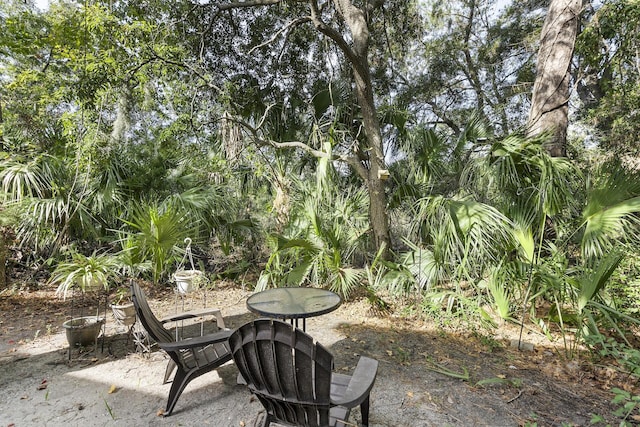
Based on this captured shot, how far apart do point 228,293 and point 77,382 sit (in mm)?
2937

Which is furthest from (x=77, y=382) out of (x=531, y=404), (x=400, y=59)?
(x=400, y=59)

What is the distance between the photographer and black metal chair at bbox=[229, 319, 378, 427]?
5.09 feet

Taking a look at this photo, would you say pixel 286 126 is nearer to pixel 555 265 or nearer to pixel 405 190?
pixel 405 190

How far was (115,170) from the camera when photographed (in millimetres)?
5336

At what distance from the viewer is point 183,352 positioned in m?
2.55

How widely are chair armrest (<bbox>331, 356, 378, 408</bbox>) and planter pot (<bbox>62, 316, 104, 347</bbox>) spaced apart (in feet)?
9.27

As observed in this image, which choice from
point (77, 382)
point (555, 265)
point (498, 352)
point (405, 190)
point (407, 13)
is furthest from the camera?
point (407, 13)

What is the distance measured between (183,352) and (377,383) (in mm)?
1595

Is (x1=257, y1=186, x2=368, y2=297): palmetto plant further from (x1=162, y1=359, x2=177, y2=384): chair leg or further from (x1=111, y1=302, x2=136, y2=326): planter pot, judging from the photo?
(x1=162, y1=359, x2=177, y2=384): chair leg

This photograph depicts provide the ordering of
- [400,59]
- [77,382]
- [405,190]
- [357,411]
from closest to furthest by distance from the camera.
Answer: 1. [357,411]
2. [77,382]
3. [405,190]
4. [400,59]

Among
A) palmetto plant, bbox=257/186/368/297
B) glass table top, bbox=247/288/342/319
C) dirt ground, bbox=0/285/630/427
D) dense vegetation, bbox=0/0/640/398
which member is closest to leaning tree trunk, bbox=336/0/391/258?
dense vegetation, bbox=0/0/640/398

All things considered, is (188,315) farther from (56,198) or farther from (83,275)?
(56,198)

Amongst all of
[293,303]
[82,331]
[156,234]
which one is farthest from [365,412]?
[82,331]

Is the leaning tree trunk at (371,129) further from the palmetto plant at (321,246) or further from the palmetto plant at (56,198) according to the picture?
the palmetto plant at (56,198)
